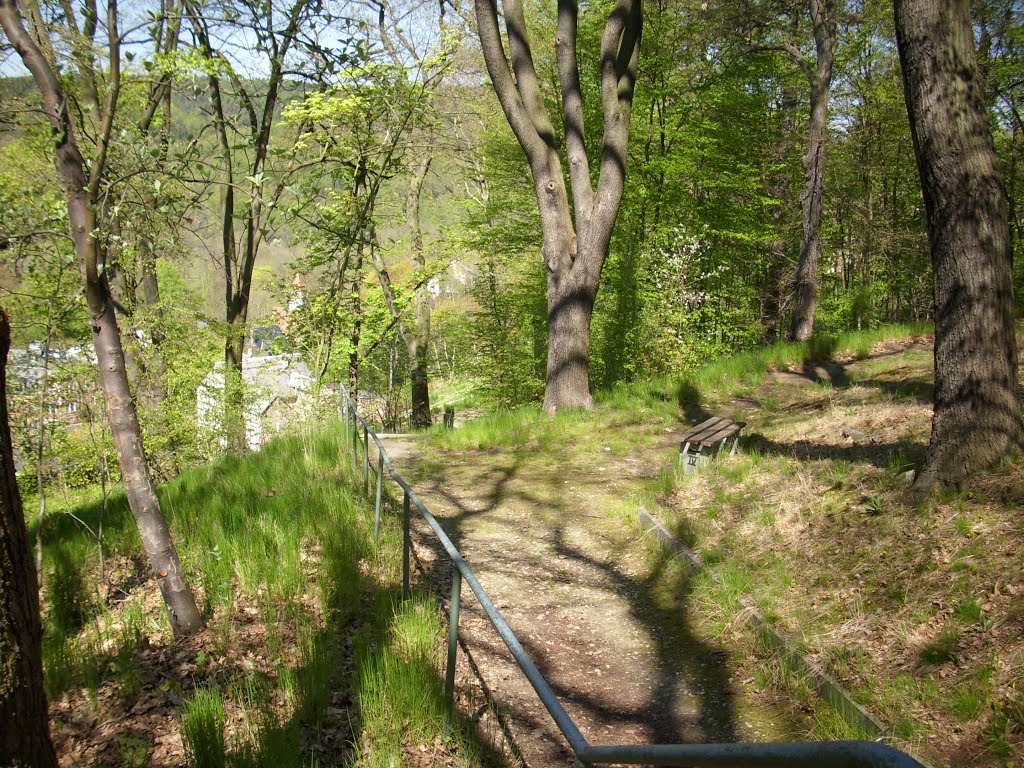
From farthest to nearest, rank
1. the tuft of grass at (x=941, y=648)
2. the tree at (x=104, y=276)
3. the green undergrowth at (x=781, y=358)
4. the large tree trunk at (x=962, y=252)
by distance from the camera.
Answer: the green undergrowth at (x=781, y=358), the large tree trunk at (x=962, y=252), the tree at (x=104, y=276), the tuft of grass at (x=941, y=648)

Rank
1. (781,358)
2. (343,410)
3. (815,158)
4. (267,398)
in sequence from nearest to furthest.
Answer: (343,410) → (781,358) → (267,398) → (815,158)

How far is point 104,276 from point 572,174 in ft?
25.6

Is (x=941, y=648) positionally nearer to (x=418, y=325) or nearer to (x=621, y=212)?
(x=621, y=212)

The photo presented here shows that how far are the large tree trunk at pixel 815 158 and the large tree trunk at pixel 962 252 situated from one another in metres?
9.53

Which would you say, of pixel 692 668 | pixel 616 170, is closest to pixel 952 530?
pixel 692 668

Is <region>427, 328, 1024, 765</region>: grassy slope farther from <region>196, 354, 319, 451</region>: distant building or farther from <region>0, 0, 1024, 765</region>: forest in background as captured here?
<region>196, 354, 319, 451</region>: distant building

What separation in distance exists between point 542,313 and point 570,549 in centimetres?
1205

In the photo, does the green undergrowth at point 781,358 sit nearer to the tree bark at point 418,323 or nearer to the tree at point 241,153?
the tree at point 241,153

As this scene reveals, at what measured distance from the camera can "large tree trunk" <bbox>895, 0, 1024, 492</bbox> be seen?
458cm

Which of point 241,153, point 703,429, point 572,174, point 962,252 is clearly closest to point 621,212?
point 572,174

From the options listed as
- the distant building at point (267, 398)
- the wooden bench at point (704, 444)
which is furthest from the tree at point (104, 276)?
the distant building at point (267, 398)

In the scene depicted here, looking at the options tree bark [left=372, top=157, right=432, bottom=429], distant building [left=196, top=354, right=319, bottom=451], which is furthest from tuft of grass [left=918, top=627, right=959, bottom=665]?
tree bark [left=372, top=157, right=432, bottom=429]

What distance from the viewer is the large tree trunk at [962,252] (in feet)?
15.0

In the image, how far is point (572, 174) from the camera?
10.8 m
